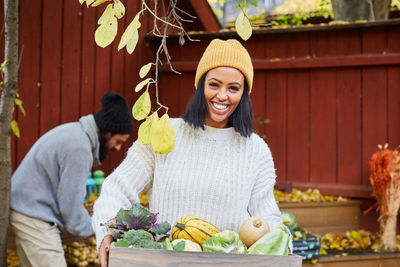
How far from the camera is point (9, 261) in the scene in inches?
161

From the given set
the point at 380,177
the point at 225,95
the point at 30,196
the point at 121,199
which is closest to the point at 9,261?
the point at 30,196

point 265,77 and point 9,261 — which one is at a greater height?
point 265,77

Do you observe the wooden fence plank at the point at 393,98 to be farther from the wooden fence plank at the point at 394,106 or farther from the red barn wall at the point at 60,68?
the red barn wall at the point at 60,68

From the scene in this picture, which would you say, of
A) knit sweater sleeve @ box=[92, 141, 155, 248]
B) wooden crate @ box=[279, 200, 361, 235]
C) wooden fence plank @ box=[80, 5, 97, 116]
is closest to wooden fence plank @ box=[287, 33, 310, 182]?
wooden crate @ box=[279, 200, 361, 235]

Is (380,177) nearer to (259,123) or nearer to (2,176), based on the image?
(259,123)

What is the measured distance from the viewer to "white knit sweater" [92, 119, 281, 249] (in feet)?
6.66

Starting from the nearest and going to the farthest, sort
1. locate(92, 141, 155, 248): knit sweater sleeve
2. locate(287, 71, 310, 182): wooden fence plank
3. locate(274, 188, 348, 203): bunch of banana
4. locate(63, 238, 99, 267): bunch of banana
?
locate(92, 141, 155, 248): knit sweater sleeve, locate(63, 238, 99, 267): bunch of banana, locate(274, 188, 348, 203): bunch of banana, locate(287, 71, 310, 182): wooden fence plank

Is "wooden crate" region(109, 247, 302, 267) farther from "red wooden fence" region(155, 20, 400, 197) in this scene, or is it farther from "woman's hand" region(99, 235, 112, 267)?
"red wooden fence" region(155, 20, 400, 197)

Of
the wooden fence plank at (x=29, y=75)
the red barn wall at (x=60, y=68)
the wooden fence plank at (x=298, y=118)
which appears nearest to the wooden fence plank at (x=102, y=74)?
the red barn wall at (x=60, y=68)

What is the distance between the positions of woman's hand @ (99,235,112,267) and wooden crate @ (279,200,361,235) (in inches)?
135

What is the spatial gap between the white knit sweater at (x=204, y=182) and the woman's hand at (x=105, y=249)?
0.31 m

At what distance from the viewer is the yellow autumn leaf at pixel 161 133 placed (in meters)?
1.40

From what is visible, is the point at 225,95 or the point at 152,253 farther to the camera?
the point at 225,95

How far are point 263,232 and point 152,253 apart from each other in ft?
1.51
